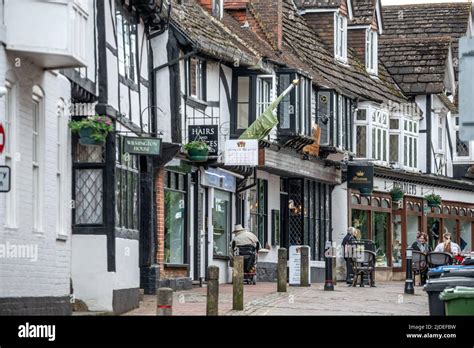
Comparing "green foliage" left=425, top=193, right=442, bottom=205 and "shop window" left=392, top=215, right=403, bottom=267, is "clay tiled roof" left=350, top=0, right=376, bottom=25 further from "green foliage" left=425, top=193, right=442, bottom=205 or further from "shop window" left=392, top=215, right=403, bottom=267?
"shop window" left=392, top=215, right=403, bottom=267

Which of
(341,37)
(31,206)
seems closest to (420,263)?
(341,37)

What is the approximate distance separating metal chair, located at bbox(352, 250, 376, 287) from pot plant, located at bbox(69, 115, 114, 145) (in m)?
13.6

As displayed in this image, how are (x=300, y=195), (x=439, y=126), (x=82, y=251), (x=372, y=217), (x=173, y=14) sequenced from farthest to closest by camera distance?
(x=439, y=126) → (x=372, y=217) → (x=300, y=195) → (x=173, y=14) → (x=82, y=251)

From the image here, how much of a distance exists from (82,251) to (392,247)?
30.6m

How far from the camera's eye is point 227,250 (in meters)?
41.7

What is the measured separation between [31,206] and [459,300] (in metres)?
6.65

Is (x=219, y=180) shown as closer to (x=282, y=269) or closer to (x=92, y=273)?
(x=282, y=269)

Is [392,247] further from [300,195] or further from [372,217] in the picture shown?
[300,195]

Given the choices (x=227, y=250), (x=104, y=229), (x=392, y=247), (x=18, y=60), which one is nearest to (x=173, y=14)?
(x=227, y=250)

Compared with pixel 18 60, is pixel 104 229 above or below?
below

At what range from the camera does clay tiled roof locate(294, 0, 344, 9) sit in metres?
52.9

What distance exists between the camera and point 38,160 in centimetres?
2361
